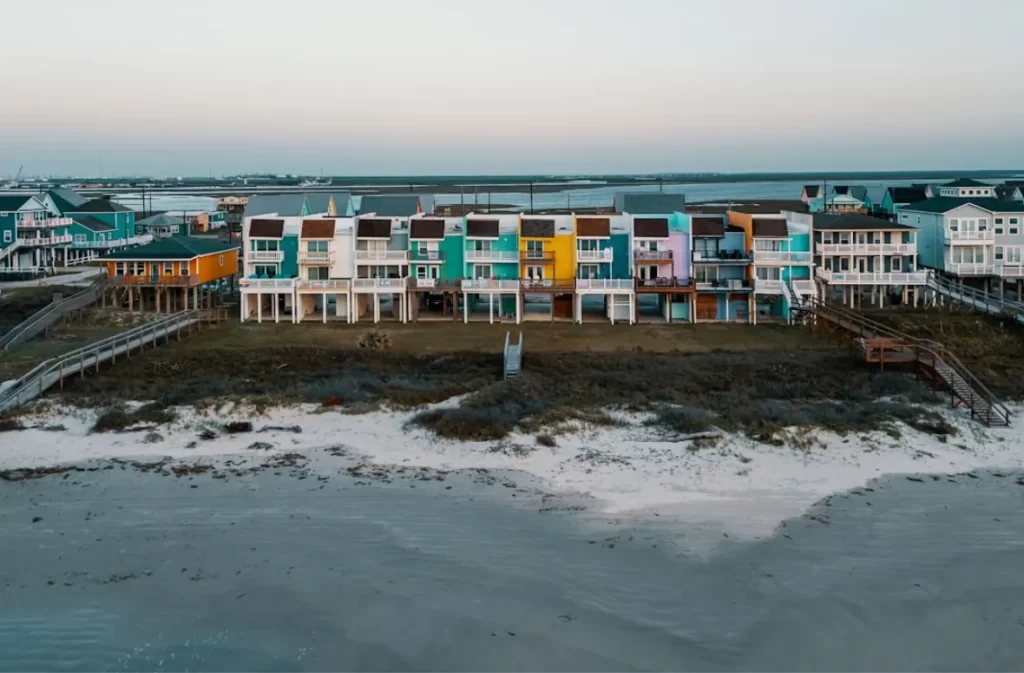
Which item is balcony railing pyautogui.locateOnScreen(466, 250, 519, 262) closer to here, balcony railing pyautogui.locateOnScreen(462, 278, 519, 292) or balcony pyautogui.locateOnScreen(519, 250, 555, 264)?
balcony pyautogui.locateOnScreen(519, 250, 555, 264)

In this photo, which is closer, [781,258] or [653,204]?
[781,258]

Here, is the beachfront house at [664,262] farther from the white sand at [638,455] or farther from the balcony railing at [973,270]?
the white sand at [638,455]

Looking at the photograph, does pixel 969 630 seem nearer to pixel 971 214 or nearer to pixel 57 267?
pixel 971 214

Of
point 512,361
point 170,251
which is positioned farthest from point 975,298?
point 170,251

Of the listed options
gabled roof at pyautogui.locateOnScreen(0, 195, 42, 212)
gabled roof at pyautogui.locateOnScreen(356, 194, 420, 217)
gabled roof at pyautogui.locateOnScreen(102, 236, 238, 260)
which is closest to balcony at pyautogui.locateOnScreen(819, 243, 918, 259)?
gabled roof at pyautogui.locateOnScreen(356, 194, 420, 217)

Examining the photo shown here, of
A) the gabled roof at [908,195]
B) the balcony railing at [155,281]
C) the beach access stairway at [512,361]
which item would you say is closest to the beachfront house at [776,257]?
the beach access stairway at [512,361]

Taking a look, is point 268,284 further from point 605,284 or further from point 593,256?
point 605,284
